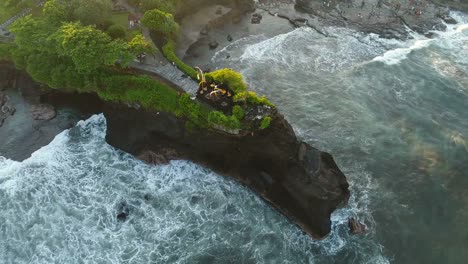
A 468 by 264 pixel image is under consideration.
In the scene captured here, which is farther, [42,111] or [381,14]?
[381,14]

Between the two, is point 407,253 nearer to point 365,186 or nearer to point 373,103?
point 365,186

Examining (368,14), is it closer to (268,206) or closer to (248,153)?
(248,153)

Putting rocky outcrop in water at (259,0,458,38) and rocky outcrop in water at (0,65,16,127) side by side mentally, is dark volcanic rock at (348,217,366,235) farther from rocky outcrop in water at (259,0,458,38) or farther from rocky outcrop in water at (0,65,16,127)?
rocky outcrop in water at (0,65,16,127)

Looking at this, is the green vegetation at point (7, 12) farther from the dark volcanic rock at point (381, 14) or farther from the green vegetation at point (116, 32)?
the dark volcanic rock at point (381, 14)

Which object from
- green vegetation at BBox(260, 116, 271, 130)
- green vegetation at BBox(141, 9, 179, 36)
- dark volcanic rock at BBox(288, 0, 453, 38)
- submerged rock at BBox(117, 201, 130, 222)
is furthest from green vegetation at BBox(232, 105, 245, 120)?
dark volcanic rock at BBox(288, 0, 453, 38)

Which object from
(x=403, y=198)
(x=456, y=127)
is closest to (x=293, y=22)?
(x=456, y=127)

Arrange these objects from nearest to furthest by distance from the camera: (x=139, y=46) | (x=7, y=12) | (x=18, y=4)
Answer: (x=139, y=46)
(x=7, y=12)
(x=18, y=4)

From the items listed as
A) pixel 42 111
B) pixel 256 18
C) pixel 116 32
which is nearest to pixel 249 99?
pixel 116 32

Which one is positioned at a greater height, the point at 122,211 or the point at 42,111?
the point at 42,111
